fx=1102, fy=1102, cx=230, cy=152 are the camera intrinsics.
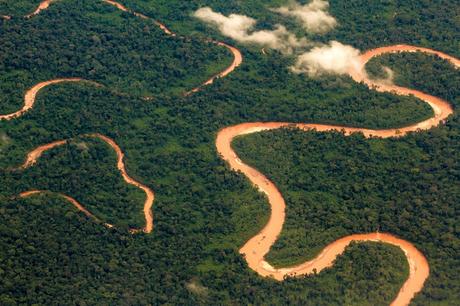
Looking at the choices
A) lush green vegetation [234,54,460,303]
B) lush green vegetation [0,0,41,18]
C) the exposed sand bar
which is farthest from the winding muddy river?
lush green vegetation [0,0,41,18]

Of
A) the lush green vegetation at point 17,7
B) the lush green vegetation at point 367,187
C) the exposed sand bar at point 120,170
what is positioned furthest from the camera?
the lush green vegetation at point 17,7

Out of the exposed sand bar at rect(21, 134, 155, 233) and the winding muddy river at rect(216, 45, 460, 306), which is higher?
the winding muddy river at rect(216, 45, 460, 306)

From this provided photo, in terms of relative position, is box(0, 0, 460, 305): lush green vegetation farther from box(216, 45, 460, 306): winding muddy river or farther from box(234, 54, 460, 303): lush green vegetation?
box(216, 45, 460, 306): winding muddy river

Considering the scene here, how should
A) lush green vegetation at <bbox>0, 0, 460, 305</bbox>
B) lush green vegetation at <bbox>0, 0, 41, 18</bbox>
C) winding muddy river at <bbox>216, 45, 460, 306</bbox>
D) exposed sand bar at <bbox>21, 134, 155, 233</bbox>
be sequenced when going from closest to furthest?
lush green vegetation at <bbox>0, 0, 460, 305</bbox>, winding muddy river at <bbox>216, 45, 460, 306</bbox>, exposed sand bar at <bbox>21, 134, 155, 233</bbox>, lush green vegetation at <bbox>0, 0, 41, 18</bbox>

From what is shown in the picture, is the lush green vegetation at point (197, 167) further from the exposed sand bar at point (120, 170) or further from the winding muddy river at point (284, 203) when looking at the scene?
the winding muddy river at point (284, 203)

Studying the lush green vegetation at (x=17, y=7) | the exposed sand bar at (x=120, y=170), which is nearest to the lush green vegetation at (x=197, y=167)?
the exposed sand bar at (x=120, y=170)

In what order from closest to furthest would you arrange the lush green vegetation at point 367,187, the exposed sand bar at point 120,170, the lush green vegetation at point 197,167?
1. the lush green vegetation at point 197,167
2. the lush green vegetation at point 367,187
3. the exposed sand bar at point 120,170

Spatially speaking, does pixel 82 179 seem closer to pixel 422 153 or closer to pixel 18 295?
pixel 18 295

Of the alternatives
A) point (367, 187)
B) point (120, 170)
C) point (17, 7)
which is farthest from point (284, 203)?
point (17, 7)

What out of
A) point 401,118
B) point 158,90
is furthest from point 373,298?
point 158,90
